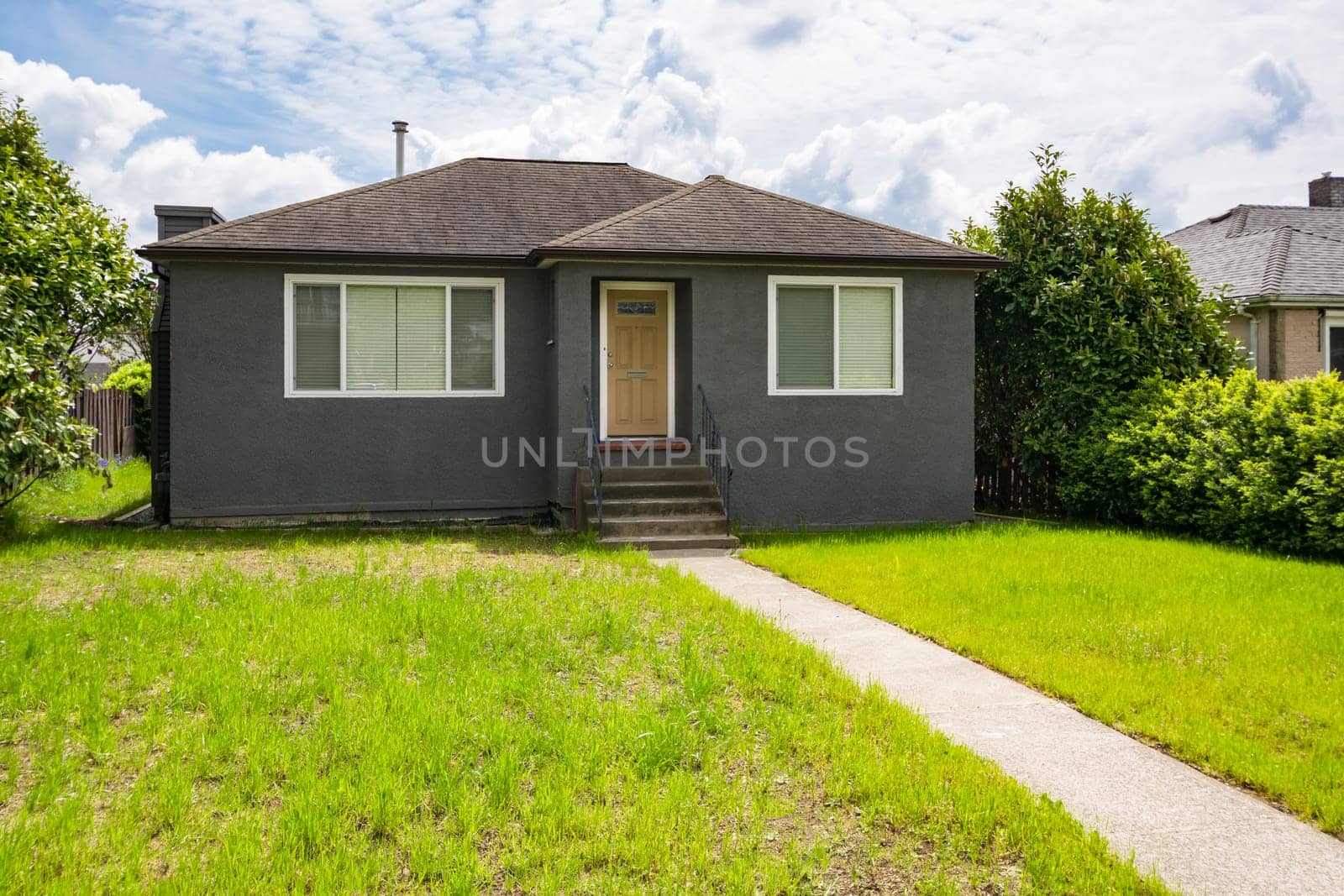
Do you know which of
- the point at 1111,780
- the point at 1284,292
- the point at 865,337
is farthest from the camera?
the point at 1284,292

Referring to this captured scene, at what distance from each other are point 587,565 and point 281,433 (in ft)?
16.3

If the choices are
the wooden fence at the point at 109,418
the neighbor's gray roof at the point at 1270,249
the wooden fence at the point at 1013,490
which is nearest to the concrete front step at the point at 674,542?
the wooden fence at the point at 1013,490

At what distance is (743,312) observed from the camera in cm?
1216

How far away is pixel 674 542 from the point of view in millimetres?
10688

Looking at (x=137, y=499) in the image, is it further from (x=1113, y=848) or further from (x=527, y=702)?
Result: (x=1113, y=848)

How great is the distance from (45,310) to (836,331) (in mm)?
8957

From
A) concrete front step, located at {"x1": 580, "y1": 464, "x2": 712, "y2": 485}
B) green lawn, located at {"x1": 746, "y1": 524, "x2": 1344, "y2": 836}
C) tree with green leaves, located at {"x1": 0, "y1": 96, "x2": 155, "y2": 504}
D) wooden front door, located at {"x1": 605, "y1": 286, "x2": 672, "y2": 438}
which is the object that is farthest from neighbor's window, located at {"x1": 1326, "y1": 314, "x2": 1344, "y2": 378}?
tree with green leaves, located at {"x1": 0, "y1": 96, "x2": 155, "y2": 504}

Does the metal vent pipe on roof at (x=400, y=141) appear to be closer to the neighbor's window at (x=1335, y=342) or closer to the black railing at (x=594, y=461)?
the black railing at (x=594, y=461)

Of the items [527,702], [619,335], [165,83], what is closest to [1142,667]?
[527,702]

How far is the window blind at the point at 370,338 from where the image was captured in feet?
40.2

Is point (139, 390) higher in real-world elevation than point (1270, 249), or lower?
lower

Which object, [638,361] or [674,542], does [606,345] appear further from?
[674,542]

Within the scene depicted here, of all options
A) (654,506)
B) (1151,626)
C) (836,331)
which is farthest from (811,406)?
(1151,626)

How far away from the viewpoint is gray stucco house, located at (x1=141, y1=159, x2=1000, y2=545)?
11867 mm
